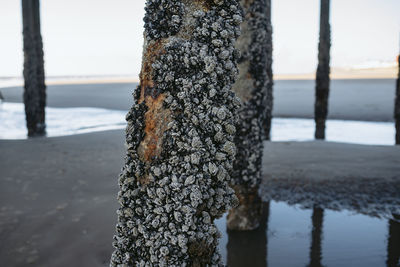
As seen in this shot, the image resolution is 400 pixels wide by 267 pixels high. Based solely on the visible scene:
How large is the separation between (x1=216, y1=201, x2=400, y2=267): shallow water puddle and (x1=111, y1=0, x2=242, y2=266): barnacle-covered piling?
193cm

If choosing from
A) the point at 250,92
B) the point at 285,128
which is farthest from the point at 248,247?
the point at 285,128

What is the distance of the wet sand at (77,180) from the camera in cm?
349

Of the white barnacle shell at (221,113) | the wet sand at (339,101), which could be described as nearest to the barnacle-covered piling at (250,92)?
the white barnacle shell at (221,113)

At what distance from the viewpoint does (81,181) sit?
5609 millimetres

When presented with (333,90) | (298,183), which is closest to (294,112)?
(333,90)

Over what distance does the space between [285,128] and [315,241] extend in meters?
10.7

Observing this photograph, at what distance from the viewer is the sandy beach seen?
3.51m

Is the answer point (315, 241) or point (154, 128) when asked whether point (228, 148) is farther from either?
point (315, 241)

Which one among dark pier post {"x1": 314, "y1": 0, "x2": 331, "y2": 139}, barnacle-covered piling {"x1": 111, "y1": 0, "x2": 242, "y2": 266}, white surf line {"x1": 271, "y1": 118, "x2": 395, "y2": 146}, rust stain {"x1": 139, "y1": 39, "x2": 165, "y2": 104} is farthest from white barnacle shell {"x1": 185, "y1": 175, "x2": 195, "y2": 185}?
dark pier post {"x1": 314, "y1": 0, "x2": 331, "y2": 139}

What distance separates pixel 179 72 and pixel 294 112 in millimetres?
18637

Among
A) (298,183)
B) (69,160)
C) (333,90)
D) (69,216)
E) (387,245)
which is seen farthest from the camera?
(333,90)

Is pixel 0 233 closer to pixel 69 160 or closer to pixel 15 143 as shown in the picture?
pixel 69 160

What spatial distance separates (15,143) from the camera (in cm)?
832

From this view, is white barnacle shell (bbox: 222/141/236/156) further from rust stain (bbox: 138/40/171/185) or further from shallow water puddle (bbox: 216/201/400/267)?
shallow water puddle (bbox: 216/201/400/267)
